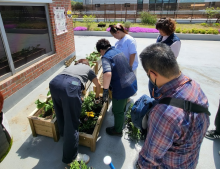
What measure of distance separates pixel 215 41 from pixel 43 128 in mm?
11272

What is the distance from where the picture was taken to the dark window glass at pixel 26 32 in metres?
3.71

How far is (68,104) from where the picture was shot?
1.92 metres

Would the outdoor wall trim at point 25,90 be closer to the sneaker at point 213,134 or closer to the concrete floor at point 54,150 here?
the concrete floor at point 54,150

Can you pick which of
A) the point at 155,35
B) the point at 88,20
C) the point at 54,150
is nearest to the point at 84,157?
the point at 54,150

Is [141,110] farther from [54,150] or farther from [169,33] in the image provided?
[169,33]

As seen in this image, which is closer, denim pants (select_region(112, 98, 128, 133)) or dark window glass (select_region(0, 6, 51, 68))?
denim pants (select_region(112, 98, 128, 133))

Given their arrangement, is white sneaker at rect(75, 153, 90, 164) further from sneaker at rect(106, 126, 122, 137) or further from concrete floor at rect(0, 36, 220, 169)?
sneaker at rect(106, 126, 122, 137)

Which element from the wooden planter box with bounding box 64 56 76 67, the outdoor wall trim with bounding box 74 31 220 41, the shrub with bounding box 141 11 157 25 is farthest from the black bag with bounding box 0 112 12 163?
the shrub with bounding box 141 11 157 25

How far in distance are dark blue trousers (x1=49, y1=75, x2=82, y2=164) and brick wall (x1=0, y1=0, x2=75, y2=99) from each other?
1.93 metres

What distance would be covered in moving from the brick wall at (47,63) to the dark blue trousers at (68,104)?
6.34 feet

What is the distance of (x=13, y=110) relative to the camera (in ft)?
11.2

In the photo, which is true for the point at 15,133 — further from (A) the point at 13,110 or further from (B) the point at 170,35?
(B) the point at 170,35

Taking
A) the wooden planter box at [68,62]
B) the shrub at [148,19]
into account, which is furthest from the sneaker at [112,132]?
the shrub at [148,19]

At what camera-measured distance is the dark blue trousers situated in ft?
6.25
